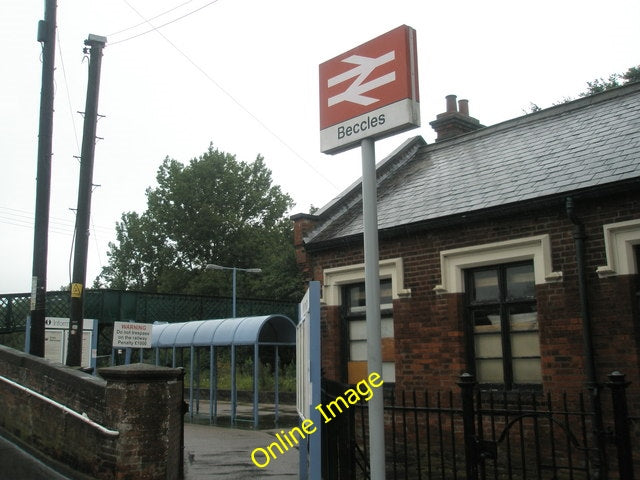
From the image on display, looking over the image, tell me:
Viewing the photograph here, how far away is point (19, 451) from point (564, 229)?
8106mm

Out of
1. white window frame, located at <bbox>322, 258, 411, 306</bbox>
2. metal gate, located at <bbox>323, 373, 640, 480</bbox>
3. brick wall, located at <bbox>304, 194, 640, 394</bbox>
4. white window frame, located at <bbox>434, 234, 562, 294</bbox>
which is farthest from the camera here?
white window frame, located at <bbox>322, 258, 411, 306</bbox>

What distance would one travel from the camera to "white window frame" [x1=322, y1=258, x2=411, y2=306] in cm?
1126

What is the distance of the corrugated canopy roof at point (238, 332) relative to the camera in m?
16.4

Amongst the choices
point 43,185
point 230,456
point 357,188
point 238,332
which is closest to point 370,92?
point 230,456

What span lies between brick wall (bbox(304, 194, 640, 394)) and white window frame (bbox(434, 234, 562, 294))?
0.10m

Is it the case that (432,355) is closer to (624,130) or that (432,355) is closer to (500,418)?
(500,418)

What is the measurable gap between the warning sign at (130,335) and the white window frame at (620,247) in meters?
8.19

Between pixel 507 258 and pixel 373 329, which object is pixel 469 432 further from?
pixel 507 258

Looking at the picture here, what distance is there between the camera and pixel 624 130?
10406mm

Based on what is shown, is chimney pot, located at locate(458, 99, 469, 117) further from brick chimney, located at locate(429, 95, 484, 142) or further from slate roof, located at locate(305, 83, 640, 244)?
slate roof, located at locate(305, 83, 640, 244)

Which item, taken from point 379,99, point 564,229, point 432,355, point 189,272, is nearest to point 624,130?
point 564,229

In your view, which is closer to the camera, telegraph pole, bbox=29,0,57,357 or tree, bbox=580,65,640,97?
telegraph pole, bbox=29,0,57,357

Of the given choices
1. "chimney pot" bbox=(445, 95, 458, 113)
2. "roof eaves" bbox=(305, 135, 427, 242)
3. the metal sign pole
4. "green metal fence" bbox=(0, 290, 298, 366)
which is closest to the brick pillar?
the metal sign pole

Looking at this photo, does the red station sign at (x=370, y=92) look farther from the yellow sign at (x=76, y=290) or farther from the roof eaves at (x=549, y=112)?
the roof eaves at (x=549, y=112)
